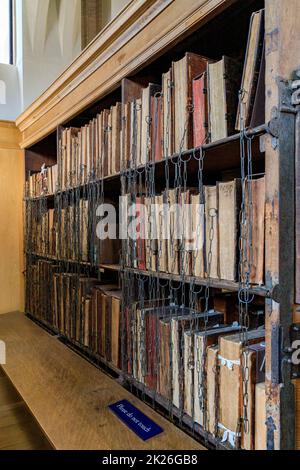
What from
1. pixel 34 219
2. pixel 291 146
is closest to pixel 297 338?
pixel 291 146

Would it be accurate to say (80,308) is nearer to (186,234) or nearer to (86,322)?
(86,322)

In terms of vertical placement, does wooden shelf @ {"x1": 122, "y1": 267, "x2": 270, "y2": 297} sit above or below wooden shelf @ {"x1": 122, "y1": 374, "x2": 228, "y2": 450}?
above

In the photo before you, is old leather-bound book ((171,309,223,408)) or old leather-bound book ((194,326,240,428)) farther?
old leather-bound book ((171,309,223,408))

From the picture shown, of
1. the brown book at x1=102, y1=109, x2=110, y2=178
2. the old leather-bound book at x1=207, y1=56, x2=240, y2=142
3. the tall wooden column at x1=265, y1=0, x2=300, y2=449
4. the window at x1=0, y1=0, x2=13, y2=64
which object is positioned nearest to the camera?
the tall wooden column at x1=265, y1=0, x2=300, y2=449

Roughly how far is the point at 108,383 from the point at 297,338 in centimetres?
106

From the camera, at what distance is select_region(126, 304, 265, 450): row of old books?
1075 millimetres

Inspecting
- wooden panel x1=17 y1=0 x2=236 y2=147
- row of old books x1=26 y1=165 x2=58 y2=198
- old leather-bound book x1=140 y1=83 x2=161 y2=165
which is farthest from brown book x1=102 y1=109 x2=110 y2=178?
row of old books x1=26 y1=165 x2=58 y2=198

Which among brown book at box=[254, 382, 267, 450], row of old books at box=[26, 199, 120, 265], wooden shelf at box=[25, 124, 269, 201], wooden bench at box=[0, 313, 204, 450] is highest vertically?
wooden shelf at box=[25, 124, 269, 201]

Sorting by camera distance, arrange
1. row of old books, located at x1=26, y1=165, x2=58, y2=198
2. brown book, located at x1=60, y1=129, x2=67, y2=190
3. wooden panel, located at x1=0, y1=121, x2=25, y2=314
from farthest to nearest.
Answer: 1. wooden panel, located at x1=0, y1=121, x2=25, y2=314
2. row of old books, located at x1=26, y1=165, x2=58, y2=198
3. brown book, located at x1=60, y1=129, x2=67, y2=190

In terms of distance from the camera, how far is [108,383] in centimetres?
172

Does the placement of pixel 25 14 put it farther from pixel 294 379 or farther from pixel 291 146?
Answer: pixel 294 379

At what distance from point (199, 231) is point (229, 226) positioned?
135 millimetres

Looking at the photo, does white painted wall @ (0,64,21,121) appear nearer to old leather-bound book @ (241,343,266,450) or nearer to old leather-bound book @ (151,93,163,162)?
old leather-bound book @ (151,93,163,162)

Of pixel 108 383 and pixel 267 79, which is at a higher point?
pixel 267 79
